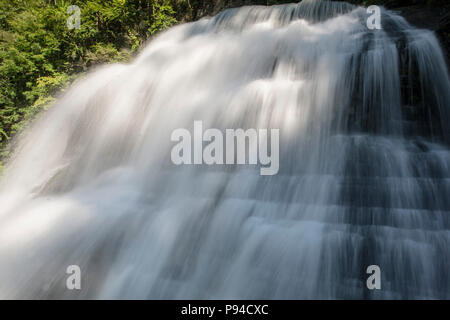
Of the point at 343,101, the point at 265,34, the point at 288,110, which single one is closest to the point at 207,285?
the point at 288,110

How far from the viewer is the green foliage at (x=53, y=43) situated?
9.41 meters

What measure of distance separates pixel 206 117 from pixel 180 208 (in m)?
2.23

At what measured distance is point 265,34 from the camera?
7512 millimetres

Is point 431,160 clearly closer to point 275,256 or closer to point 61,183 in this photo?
point 275,256

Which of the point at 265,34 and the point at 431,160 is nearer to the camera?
the point at 431,160

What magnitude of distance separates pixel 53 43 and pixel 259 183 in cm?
1021

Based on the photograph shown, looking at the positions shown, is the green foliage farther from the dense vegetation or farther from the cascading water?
the cascading water

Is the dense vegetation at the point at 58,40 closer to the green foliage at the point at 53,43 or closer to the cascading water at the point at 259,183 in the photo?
the green foliage at the point at 53,43

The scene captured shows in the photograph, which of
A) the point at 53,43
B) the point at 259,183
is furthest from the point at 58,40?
the point at 259,183

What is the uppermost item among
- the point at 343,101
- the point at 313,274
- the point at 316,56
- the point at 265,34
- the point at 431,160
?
the point at 265,34

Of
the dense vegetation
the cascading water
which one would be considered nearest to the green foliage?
the dense vegetation

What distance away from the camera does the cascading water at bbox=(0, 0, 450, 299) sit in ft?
10.3

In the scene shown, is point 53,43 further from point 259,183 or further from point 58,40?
point 259,183

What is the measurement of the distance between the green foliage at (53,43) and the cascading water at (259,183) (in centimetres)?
281
